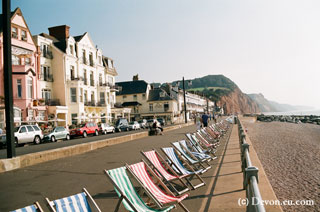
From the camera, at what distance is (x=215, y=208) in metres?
5.21

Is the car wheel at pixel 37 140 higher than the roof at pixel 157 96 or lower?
lower

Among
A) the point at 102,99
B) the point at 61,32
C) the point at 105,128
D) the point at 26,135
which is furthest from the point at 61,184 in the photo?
the point at 102,99

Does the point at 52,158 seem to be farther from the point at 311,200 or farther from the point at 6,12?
the point at 311,200

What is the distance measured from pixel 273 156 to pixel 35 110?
25651 millimetres

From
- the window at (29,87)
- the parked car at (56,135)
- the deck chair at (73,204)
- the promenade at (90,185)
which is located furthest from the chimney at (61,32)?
the deck chair at (73,204)

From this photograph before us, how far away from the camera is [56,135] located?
26.1 metres

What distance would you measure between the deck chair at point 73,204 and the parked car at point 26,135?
20137 mm

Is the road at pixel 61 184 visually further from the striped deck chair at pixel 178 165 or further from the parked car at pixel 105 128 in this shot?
the parked car at pixel 105 128

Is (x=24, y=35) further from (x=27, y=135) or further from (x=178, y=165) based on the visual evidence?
(x=178, y=165)

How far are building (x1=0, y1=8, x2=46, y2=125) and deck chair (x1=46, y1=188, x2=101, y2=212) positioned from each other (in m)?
28.6

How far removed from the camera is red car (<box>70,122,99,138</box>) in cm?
2914

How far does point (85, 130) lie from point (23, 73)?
8928 mm

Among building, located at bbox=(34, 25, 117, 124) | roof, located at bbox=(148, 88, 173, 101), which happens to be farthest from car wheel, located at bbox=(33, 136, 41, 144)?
roof, located at bbox=(148, 88, 173, 101)

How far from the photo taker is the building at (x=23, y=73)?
3091cm
